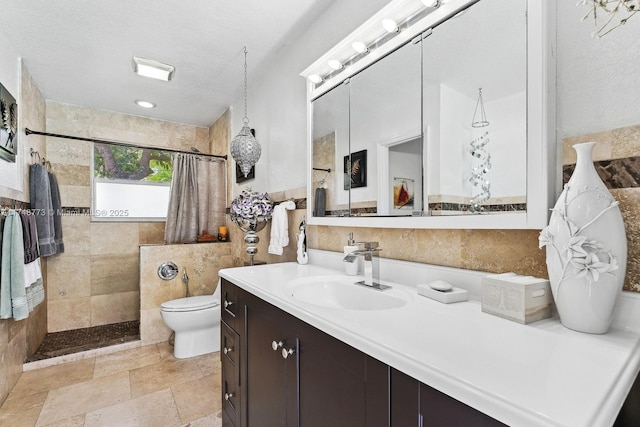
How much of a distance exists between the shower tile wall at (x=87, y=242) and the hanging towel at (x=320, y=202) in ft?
8.46

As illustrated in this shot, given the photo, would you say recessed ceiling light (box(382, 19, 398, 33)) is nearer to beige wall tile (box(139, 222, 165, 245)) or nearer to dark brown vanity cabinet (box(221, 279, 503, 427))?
dark brown vanity cabinet (box(221, 279, 503, 427))

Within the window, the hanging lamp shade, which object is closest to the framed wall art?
the hanging lamp shade

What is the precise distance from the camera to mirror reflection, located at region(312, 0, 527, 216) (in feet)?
3.08

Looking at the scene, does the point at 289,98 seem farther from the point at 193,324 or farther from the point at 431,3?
the point at 193,324

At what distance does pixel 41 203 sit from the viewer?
251cm

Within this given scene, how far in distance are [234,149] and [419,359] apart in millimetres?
2105

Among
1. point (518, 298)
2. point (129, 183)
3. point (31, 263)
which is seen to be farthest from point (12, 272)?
point (518, 298)

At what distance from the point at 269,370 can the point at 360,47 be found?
148cm

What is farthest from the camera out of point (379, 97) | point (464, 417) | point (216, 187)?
point (216, 187)

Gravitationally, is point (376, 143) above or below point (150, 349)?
above

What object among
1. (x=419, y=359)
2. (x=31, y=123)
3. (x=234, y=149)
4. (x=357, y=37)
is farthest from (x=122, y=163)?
(x=419, y=359)

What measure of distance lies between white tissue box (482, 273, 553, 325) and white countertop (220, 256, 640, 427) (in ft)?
0.08

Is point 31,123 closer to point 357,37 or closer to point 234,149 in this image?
point 234,149

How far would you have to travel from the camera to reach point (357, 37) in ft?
4.90
